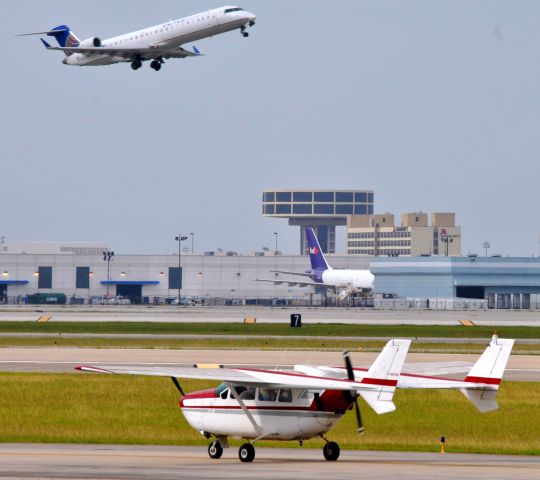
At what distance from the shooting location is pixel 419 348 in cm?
8694

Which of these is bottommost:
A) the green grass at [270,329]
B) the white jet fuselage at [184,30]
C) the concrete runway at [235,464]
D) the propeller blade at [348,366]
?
the concrete runway at [235,464]

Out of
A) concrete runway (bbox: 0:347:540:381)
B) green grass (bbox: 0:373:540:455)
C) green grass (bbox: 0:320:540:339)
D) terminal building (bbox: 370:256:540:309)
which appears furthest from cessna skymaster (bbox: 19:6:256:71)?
terminal building (bbox: 370:256:540:309)

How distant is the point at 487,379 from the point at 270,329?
240ft

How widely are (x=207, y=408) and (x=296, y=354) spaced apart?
41030 mm

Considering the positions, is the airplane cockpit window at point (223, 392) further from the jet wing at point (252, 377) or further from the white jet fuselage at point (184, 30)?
the white jet fuselage at point (184, 30)

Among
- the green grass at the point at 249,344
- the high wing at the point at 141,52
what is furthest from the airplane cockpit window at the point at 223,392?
the high wing at the point at 141,52

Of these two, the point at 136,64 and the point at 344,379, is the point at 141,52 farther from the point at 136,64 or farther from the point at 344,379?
the point at 344,379

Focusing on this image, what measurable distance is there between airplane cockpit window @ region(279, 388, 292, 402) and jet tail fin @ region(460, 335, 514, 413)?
483cm

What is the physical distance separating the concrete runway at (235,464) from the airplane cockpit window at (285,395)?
1850mm

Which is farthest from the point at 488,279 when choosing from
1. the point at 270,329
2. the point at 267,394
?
the point at 267,394

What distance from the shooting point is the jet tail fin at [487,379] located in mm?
37312

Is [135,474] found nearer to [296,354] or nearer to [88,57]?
[296,354]

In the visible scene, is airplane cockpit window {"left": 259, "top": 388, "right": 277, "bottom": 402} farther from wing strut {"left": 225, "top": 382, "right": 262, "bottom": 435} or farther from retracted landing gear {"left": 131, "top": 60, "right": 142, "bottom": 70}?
retracted landing gear {"left": 131, "top": 60, "right": 142, "bottom": 70}

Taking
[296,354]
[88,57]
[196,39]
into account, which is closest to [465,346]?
[296,354]
